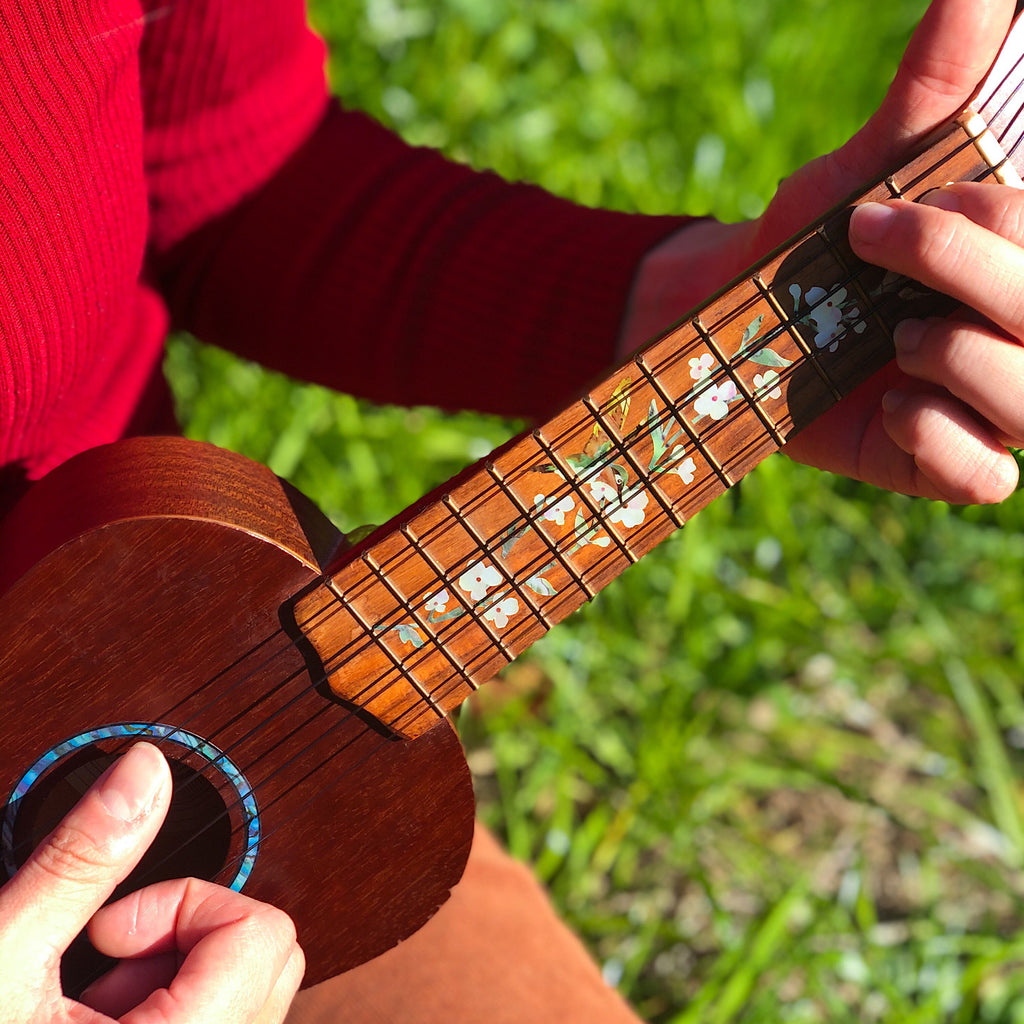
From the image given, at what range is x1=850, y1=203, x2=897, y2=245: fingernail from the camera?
2.05 ft

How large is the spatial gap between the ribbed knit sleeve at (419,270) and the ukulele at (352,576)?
0.30m

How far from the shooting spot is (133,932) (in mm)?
664

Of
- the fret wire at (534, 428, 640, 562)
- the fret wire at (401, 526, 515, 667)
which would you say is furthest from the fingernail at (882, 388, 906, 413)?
the fret wire at (401, 526, 515, 667)

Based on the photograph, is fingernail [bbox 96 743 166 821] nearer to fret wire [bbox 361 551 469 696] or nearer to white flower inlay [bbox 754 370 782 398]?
fret wire [bbox 361 551 469 696]

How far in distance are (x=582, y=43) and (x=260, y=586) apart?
160cm

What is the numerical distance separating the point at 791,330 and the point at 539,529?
0.72 ft

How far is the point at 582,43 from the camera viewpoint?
1.90m

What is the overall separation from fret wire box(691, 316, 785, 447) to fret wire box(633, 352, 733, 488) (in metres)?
0.04

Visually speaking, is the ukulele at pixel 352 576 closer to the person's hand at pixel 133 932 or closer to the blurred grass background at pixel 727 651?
the person's hand at pixel 133 932

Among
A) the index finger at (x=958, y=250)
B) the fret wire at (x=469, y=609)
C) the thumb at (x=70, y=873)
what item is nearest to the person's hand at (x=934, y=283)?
the index finger at (x=958, y=250)

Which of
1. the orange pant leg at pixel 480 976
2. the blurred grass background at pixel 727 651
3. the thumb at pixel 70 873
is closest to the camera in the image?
the thumb at pixel 70 873

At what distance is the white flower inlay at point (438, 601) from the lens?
26.5 inches

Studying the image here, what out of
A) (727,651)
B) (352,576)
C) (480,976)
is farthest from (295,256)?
(727,651)

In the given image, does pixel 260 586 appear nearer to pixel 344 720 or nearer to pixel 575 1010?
pixel 344 720
